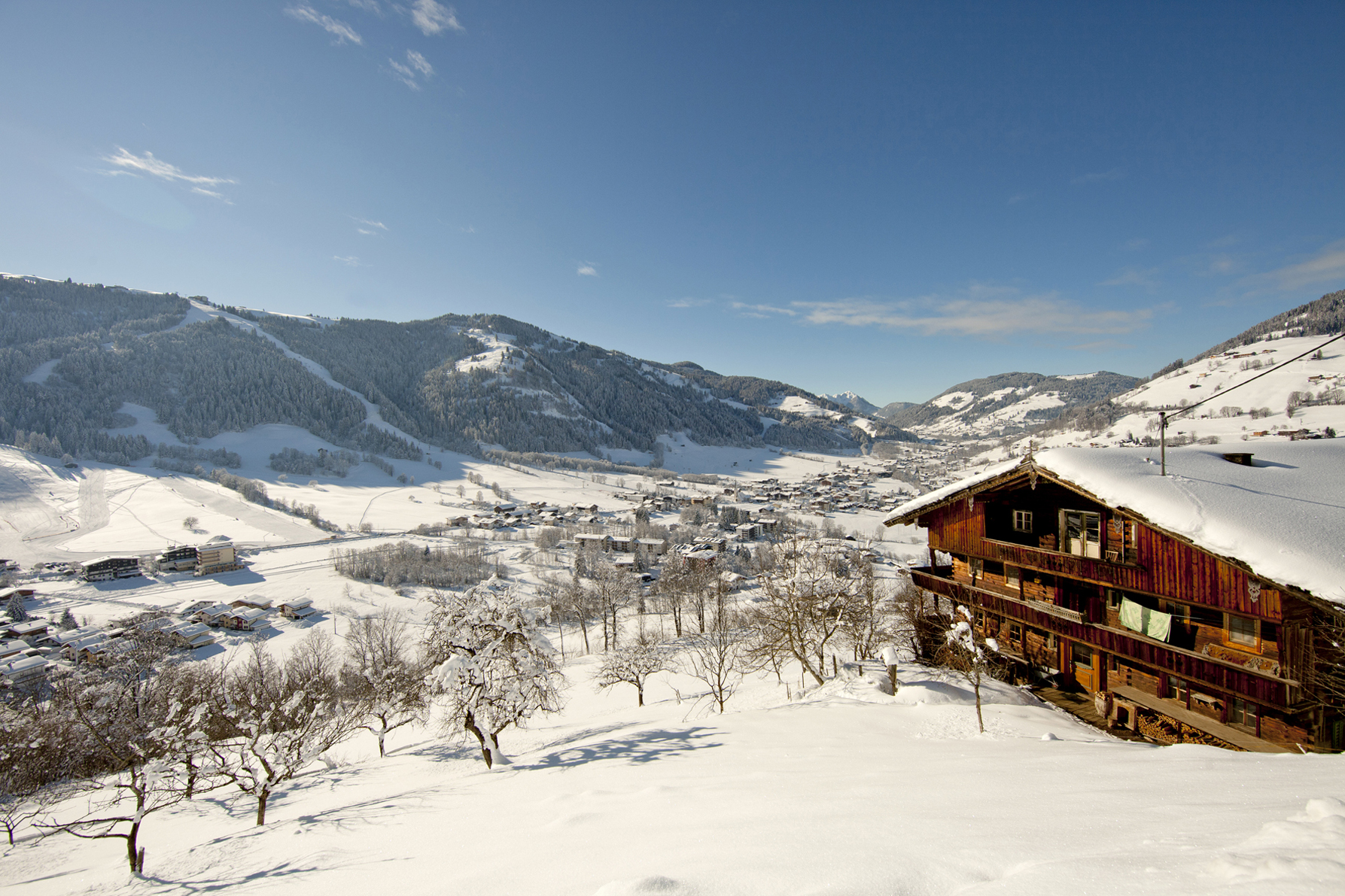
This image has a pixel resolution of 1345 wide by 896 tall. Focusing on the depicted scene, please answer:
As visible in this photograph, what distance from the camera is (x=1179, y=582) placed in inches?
480

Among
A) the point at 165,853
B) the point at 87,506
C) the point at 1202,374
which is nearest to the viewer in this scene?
the point at 165,853

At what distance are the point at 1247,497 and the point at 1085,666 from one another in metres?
8.05

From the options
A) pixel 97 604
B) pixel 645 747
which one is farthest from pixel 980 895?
pixel 97 604

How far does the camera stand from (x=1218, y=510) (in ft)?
35.9

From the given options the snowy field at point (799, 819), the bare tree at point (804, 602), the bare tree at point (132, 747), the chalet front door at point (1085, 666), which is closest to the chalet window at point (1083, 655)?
the chalet front door at point (1085, 666)

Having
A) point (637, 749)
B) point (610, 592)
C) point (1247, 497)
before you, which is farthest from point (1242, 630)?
point (610, 592)

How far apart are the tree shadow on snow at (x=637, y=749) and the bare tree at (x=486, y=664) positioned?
1814mm

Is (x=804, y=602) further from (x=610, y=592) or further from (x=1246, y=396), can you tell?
(x=1246, y=396)

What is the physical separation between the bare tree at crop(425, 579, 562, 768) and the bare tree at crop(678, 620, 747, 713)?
751 centimetres

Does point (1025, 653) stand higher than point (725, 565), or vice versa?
point (1025, 653)

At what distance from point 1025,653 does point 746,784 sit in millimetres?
14216

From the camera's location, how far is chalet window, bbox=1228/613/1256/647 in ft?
38.5

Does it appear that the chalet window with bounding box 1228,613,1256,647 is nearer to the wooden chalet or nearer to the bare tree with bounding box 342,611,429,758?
the wooden chalet

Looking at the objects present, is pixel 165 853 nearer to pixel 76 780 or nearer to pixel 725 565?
pixel 76 780
